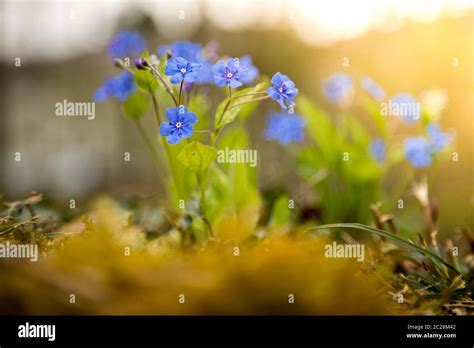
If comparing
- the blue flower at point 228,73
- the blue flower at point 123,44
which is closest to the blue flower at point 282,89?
the blue flower at point 228,73

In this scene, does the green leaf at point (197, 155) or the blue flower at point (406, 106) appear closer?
the green leaf at point (197, 155)

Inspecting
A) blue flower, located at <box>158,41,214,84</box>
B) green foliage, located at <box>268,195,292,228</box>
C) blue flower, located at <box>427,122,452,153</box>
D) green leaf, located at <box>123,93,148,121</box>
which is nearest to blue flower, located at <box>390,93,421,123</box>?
blue flower, located at <box>427,122,452,153</box>

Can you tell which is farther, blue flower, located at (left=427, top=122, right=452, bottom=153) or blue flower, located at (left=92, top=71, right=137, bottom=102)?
blue flower, located at (left=427, top=122, right=452, bottom=153)

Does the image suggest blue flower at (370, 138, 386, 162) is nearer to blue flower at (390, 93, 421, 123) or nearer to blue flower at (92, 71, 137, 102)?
blue flower at (390, 93, 421, 123)

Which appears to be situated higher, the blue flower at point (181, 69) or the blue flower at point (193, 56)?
the blue flower at point (193, 56)

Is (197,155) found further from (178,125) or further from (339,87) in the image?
(339,87)

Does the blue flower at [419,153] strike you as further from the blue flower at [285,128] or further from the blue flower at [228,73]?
the blue flower at [228,73]
